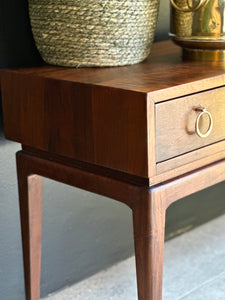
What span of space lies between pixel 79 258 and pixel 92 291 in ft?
0.29

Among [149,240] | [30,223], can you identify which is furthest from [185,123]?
[30,223]

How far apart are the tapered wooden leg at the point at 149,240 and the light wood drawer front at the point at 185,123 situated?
3.1 inches

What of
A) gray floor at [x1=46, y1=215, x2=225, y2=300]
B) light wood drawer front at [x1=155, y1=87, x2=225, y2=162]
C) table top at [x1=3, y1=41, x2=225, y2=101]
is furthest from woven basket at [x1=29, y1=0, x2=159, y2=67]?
gray floor at [x1=46, y1=215, x2=225, y2=300]

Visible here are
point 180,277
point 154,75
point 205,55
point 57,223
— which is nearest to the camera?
point 154,75

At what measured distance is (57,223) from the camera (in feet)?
4.32

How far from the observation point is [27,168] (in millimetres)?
1108

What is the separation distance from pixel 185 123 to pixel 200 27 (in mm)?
250

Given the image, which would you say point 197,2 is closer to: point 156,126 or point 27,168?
point 156,126

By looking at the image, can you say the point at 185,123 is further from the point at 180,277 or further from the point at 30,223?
the point at 180,277

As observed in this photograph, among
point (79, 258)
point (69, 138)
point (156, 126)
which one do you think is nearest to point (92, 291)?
point (79, 258)

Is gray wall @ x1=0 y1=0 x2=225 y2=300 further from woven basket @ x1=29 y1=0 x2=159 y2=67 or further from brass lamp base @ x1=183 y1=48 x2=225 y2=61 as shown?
brass lamp base @ x1=183 y1=48 x2=225 y2=61

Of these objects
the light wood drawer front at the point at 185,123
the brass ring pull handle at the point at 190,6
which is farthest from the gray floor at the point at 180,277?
the brass ring pull handle at the point at 190,6

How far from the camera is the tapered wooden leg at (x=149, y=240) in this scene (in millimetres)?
890

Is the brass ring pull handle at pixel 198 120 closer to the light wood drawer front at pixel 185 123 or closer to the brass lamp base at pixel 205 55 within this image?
the light wood drawer front at pixel 185 123
